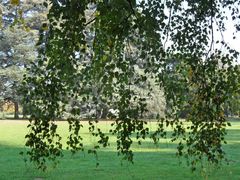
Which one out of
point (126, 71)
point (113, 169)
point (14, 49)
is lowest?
point (113, 169)

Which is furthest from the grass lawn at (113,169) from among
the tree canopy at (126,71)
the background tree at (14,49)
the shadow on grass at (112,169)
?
the background tree at (14,49)

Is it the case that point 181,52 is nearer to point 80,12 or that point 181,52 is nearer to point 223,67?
point 223,67

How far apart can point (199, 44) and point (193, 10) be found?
359 millimetres

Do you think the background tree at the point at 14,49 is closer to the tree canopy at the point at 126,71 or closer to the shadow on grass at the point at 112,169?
the shadow on grass at the point at 112,169

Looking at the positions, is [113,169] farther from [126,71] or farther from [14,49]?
[14,49]

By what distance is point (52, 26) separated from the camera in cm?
367

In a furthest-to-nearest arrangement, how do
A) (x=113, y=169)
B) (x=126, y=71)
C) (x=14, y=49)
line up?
(x=14, y=49)
(x=113, y=169)
(x=126, y=71)

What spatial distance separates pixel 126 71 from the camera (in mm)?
3938

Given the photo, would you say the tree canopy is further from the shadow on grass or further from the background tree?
the background tree

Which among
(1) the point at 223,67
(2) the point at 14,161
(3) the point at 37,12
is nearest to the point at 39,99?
(1) the point at 223,67

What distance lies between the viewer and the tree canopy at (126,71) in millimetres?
3646

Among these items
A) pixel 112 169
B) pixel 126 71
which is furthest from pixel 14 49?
pixel 126 71

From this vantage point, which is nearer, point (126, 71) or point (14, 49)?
point (126, 71)

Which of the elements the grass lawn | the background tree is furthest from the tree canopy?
the background tree
